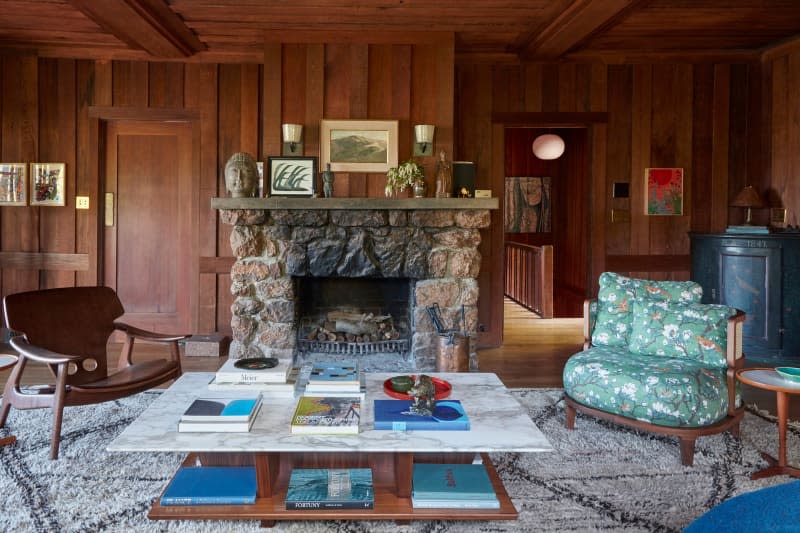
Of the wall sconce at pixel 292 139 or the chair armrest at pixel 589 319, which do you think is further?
the wall sconce at pixel 292 139

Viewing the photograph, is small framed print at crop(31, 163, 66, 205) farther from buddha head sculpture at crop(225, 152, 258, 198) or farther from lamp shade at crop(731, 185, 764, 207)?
lamp shade at crop(731, 185, 764, 207)

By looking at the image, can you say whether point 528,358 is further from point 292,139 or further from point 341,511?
point 341,511

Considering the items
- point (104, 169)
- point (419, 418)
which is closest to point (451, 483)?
point (419, 418)

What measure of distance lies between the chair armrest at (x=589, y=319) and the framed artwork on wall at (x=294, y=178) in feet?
7.82

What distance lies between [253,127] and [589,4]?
9.90 ft

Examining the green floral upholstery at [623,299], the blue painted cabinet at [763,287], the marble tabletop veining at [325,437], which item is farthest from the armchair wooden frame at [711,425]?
the blue painted cabinet at [763,287]

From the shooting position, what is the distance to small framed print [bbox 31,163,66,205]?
221 inches

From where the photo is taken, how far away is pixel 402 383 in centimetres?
268

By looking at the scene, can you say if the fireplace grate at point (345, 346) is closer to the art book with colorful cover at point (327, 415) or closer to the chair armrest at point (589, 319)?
the chair armrest at point (589, 319)

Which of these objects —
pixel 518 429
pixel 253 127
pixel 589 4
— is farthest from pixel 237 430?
pixel 253 127

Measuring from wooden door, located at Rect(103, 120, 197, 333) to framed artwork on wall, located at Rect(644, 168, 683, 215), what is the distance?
13.9ft

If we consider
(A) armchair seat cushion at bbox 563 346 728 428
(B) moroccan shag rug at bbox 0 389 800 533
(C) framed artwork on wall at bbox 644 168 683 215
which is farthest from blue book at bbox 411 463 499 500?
(C) framed artwork on wall at bbox 644 168 683 215

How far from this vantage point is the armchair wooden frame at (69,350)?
2.93 meters

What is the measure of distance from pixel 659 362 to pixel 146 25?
418 cm
